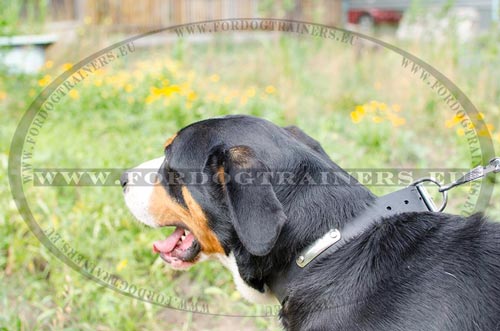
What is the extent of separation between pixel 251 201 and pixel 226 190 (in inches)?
6.2

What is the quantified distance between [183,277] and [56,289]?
83cm

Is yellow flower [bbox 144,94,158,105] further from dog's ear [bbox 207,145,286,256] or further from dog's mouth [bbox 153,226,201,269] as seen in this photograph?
dog's ear [bbox 207,145,286,256]

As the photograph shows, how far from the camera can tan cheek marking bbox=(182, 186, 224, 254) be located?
2.45 meters

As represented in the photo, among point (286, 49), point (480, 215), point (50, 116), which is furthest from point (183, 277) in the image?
point (286, 49)

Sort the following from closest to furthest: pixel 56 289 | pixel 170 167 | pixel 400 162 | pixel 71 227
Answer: pixel 170 167, pixel 56 289, pixel 71 227, pixel 400 162

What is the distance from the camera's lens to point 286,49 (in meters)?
7.87

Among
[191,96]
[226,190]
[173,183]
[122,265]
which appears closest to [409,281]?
[226,190]

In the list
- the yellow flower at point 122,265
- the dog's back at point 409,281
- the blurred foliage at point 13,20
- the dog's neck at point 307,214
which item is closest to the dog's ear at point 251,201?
the dog's neck at point 307,214

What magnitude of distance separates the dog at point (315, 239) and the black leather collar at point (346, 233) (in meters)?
0.02

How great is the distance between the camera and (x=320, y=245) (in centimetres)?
221

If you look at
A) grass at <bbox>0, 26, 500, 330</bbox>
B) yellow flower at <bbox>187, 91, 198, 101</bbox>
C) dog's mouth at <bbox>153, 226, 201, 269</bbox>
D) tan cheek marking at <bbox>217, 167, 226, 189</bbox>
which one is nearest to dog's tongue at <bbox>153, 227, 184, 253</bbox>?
dog's mouth at <bbox>153, 226, 201, 269</bbox>

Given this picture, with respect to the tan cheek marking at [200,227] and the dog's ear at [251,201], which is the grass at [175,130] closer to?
the tan cheek marking at [200,227]

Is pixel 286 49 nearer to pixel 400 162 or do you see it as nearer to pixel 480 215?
pixel 400 162

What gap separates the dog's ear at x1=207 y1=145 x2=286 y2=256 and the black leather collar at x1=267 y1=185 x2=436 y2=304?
196 millimetres
